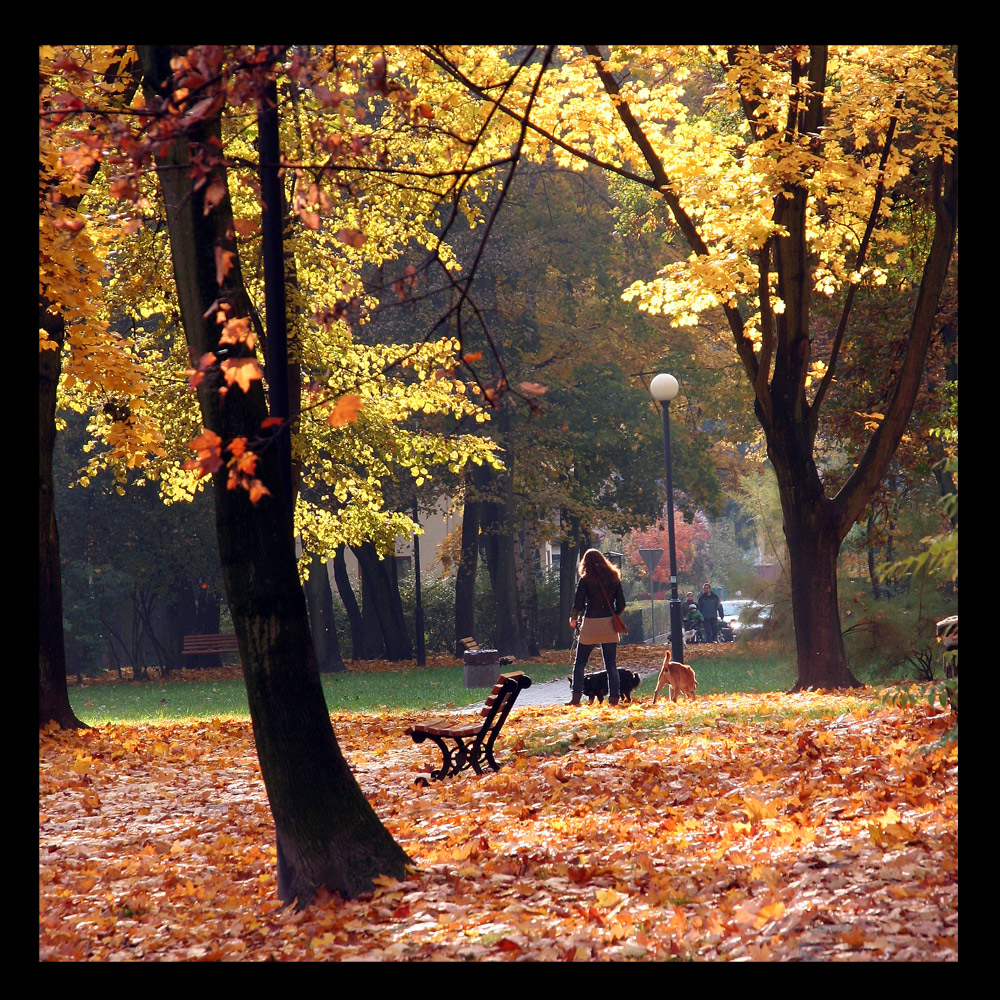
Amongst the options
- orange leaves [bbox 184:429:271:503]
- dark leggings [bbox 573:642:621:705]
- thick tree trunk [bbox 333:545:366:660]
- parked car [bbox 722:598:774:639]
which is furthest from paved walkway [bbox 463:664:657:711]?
orange leaves [bbox 184:429:271:503]

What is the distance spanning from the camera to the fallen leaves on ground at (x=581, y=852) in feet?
16.2

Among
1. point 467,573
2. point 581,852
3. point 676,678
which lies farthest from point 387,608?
point 581,852

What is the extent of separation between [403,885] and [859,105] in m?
10.6

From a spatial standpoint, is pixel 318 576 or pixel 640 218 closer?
pixel 640 218

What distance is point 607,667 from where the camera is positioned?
14.0 m

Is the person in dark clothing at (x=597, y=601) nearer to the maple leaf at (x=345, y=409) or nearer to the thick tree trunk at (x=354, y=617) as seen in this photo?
the maple leaf at (x=345, y=409)

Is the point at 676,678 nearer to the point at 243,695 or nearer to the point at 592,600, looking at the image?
the point at 592,600

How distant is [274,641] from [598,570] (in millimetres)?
7830

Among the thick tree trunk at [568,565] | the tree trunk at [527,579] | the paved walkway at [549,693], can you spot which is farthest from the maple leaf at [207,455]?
the tree trunk at [527,579]

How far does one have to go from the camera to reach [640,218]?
844 inches

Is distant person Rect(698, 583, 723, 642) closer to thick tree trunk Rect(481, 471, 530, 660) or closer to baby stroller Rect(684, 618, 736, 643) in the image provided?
baby stroller Rect(684, 618, 736, 643)

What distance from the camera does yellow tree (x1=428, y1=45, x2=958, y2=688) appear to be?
40.4 ft
